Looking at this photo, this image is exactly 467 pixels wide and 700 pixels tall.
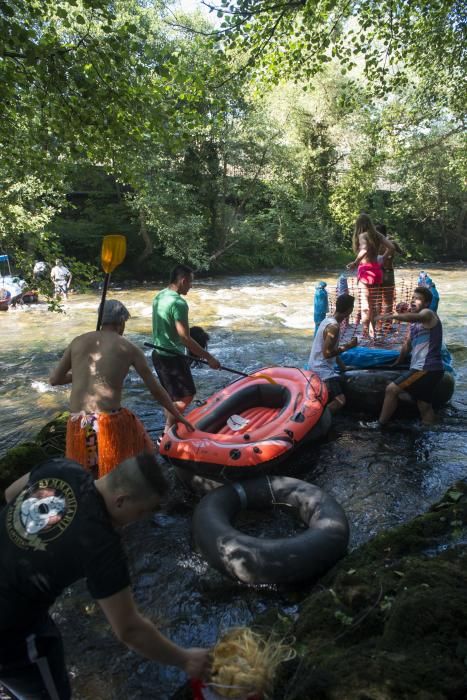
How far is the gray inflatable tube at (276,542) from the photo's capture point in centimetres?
338

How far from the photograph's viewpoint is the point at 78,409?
3.96m

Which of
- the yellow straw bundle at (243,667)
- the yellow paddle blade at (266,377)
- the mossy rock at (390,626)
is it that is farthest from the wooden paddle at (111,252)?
the yellow straw bundle at (243,667)

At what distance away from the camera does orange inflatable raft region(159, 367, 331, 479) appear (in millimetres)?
4496

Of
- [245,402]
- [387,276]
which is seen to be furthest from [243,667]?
[387,276]

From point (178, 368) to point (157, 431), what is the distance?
4.61ft

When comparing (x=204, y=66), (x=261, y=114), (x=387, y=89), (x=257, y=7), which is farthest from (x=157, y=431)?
(x=261, y=114)

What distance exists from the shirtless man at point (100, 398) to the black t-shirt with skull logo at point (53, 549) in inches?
81.9

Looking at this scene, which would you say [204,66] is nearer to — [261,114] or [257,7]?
[257,7]

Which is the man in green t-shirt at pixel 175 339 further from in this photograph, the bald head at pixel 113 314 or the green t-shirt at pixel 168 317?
the bald head at pixel 113 314

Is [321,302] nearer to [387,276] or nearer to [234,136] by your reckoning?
[387,276]

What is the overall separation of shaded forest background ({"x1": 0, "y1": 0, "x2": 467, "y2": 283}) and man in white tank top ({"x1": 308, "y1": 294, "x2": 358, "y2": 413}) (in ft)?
8.82

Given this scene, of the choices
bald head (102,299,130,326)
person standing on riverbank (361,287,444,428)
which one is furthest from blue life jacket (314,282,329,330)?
bald head (102,299,130,326)

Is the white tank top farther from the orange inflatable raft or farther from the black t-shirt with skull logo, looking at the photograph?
the black t-shirt with skull logo

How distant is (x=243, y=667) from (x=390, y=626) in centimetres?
77
